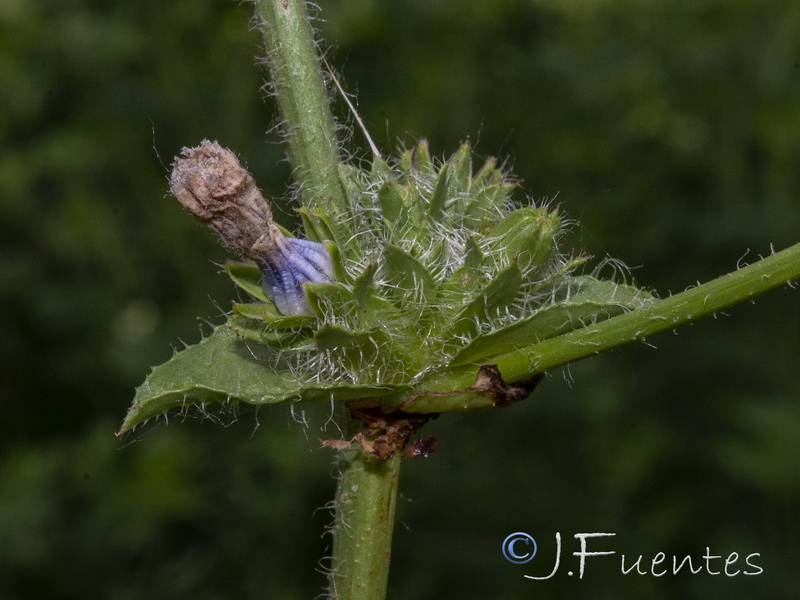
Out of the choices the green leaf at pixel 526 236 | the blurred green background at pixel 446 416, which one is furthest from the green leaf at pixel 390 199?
the blurred green background at pixel 446 416

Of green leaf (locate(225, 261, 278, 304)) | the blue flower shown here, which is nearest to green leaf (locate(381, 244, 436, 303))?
Answer: the blue flower

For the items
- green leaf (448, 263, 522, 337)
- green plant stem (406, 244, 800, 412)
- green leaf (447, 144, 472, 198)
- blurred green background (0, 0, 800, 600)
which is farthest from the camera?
blurred green background (0, 0, 800, 600)

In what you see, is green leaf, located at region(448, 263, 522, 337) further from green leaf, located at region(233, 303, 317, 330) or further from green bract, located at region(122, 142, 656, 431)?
green leaf, located at region(233, 303, 317, 330)

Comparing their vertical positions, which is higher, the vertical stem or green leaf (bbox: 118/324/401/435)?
the vertical stem

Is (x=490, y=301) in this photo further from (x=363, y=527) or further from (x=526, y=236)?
(x=363, y=527)

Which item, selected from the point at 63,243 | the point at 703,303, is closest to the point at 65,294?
the point at 63,243

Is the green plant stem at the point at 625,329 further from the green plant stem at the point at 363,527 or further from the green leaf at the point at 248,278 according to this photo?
the green leaf at the point at 248,278

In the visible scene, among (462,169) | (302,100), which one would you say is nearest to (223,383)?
(302,100)
